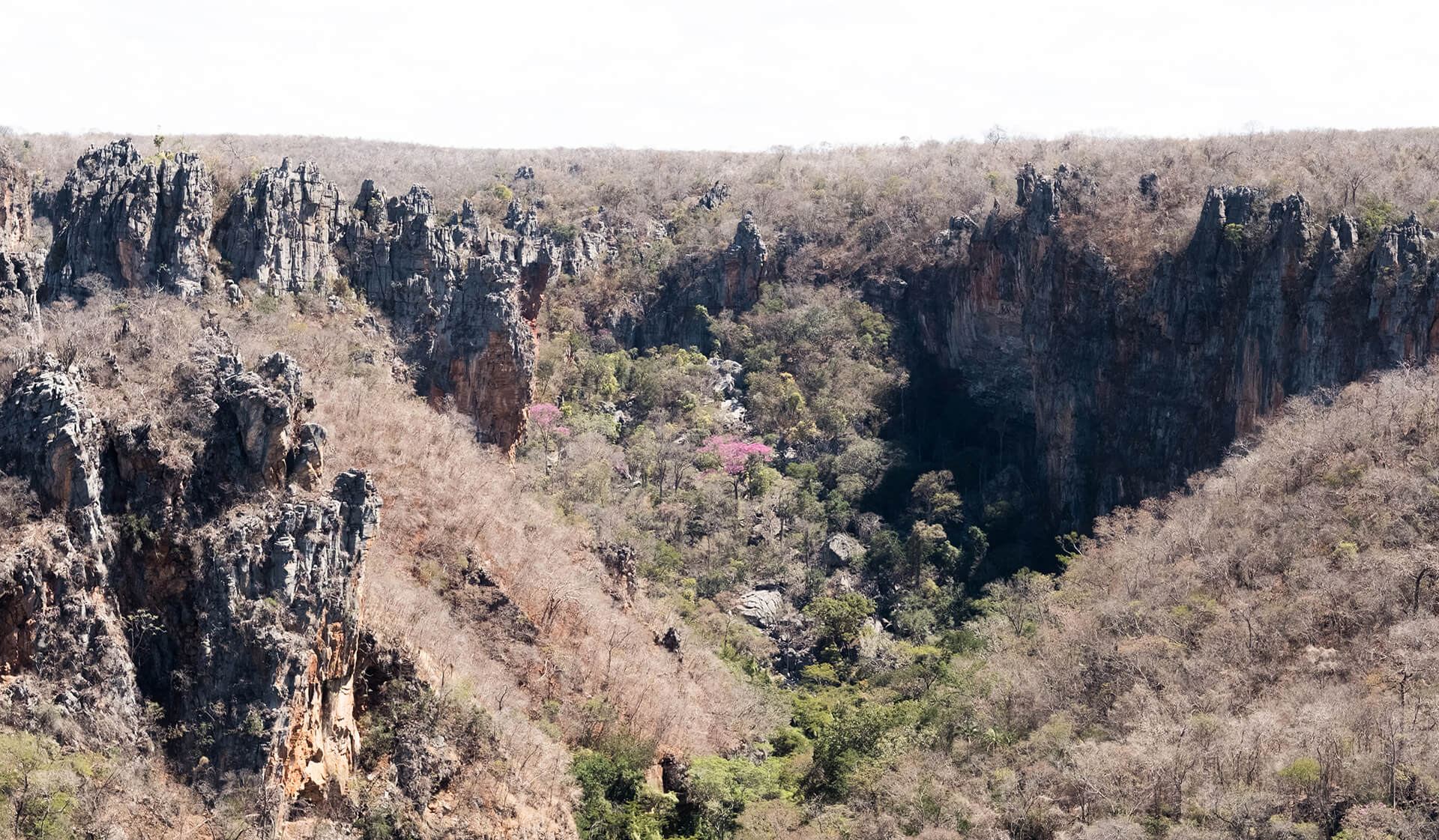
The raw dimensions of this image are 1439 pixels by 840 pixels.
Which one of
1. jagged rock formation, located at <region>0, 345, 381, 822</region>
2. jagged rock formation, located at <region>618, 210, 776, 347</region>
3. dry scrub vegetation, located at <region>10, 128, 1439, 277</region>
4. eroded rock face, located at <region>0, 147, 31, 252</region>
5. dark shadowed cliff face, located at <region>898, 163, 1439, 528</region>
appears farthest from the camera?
jagged rock formation, located at <region>618, 210, 776, 347</region>

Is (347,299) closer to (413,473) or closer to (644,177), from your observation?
(413,473)

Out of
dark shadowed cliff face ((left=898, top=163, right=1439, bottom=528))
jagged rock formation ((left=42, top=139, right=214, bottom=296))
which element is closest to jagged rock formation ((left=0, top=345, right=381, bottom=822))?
jagged rock formation ((left=42, top=139, right=214, bottom=296))

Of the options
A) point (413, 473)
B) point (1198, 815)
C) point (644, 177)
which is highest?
point (644, 177)

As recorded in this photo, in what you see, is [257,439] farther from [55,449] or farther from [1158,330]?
[1158,330]

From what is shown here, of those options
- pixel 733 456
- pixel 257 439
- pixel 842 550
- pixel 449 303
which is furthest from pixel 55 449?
pixel 733 456

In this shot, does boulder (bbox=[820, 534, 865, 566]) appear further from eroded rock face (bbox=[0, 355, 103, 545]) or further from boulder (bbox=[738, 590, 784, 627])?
eroded rock face (bbox=[0, 355, 103, 545])

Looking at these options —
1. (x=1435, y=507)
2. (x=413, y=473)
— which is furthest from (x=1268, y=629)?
(x=413, y=473)

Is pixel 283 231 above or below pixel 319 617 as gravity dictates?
above
